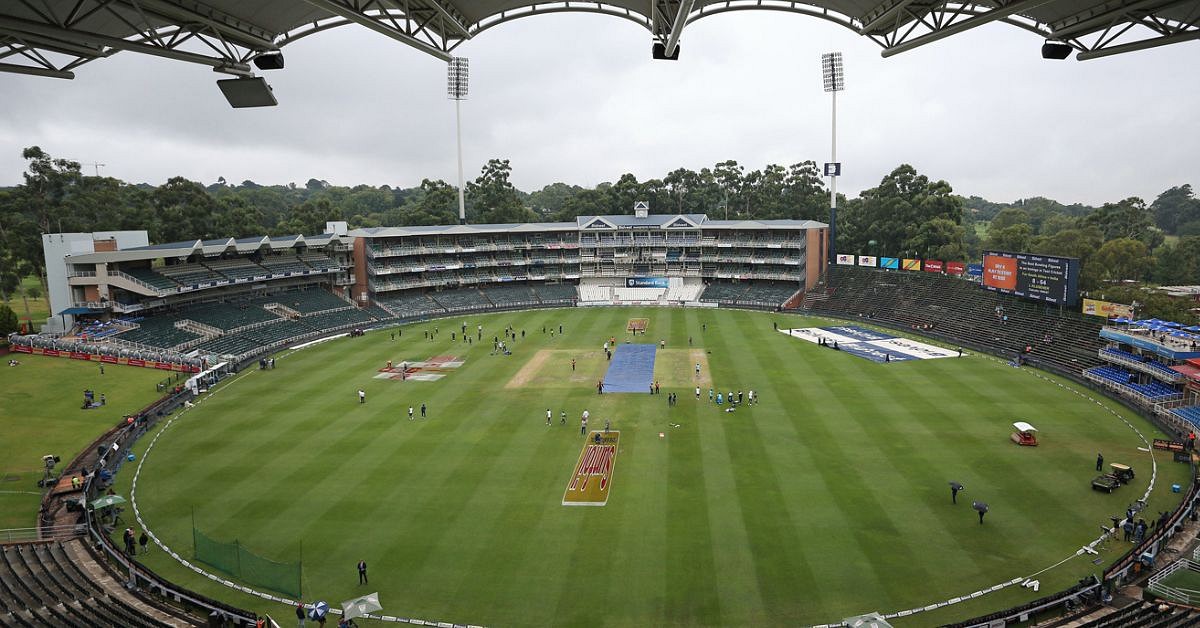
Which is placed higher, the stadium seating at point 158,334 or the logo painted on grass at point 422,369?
the stadium seating at point 158,334

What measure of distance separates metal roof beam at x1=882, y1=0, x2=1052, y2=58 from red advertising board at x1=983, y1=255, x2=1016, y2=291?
4891 cm

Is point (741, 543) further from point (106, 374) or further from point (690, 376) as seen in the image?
point (106, 374)

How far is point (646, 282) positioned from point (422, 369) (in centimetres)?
4413

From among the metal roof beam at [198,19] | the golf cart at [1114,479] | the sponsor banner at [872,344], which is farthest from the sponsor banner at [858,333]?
the metal roof beam at [198,19]

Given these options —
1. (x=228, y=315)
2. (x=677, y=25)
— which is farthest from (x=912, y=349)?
(x=228, y=315)

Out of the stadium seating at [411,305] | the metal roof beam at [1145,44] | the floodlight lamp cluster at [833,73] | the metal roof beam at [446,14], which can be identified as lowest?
the stadium seating at [411,305]

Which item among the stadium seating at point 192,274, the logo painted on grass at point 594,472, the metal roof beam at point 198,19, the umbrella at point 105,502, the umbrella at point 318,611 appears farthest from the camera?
the stadium seating at point 192,274

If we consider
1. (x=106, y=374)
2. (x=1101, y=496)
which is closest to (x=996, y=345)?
(x=1101, y=496)

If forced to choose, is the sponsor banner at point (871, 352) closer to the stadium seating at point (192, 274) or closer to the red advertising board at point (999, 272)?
the red advertising board at point (999, 272)

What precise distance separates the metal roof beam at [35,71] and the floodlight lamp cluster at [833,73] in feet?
272

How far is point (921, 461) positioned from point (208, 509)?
1228 inches

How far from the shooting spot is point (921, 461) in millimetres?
31156

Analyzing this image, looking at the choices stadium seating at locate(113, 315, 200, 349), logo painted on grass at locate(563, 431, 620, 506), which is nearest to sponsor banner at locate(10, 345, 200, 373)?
stadium seating at locate(113, 315, 200, 349)

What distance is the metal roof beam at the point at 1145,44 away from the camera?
46.1 feet
